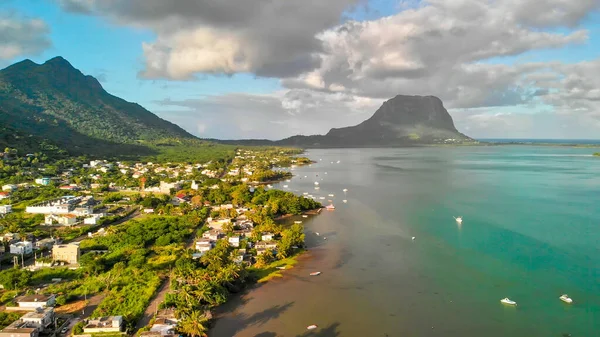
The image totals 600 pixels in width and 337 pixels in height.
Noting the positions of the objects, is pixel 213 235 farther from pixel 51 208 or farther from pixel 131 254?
pixel 51 208

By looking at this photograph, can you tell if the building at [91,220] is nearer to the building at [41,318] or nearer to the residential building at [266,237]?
the residential building at [266,237]

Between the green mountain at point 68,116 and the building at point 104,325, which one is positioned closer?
the building at point 104,325

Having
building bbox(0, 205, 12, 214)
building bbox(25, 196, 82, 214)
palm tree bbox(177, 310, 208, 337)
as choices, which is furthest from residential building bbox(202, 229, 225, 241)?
building bbox(0, 205, 12, 214)

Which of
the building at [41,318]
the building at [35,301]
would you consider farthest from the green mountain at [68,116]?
the building at [41,318]

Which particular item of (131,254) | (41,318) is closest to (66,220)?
(131,254)

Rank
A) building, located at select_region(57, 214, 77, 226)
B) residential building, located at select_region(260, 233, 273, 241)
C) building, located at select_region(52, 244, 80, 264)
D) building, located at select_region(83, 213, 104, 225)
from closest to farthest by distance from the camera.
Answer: building, located at select_region(52, 244, 80, 264)
residential building, located at select_region(260, 233, 273, 241)
building, located at select_region(57, 214, 77, 226)
building, located at select_region(83, 213, 104, 225)

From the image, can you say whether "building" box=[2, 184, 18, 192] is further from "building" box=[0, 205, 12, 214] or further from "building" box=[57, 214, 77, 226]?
"building" box=[57, 214, 77, 226]
